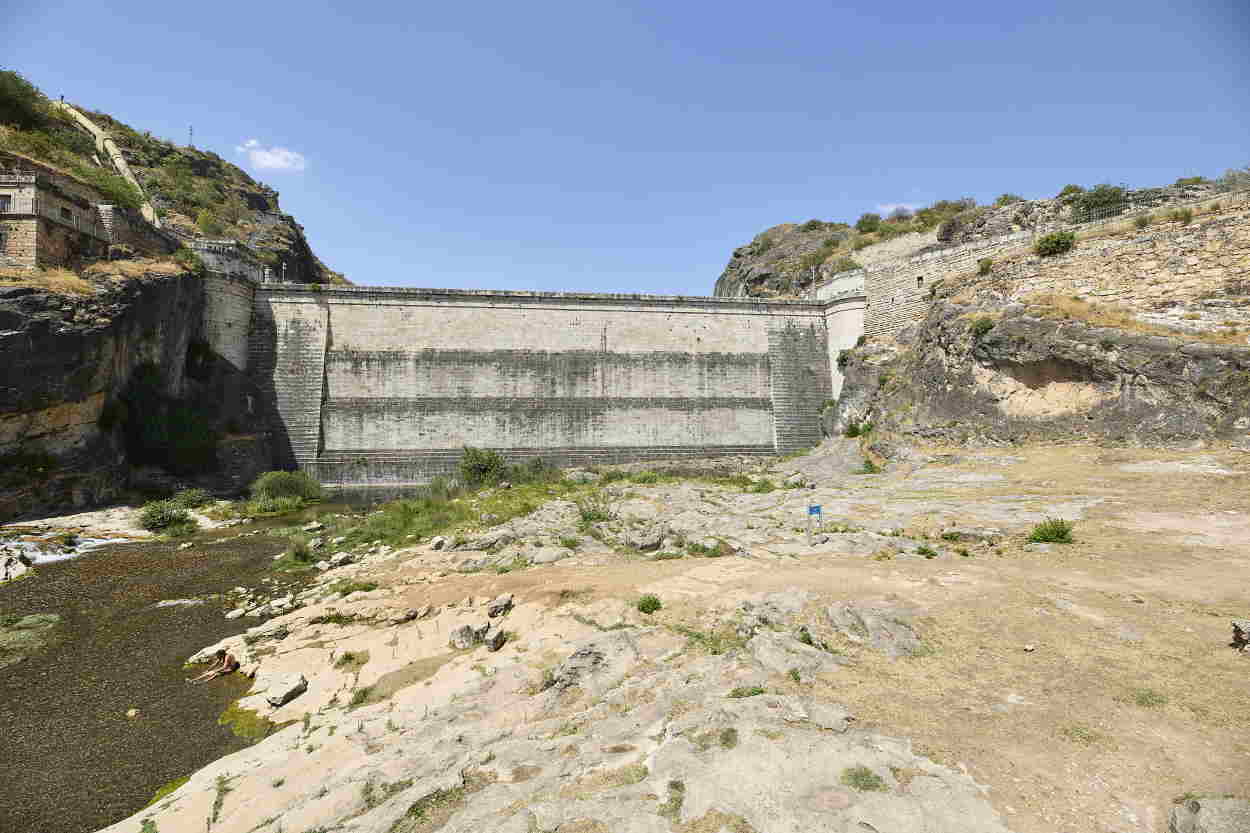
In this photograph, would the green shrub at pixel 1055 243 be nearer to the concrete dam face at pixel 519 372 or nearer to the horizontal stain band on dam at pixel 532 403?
the concrete dam face at pixel 519 372

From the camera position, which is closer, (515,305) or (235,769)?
(235,769)

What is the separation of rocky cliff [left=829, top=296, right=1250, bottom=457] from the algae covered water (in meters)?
26.9

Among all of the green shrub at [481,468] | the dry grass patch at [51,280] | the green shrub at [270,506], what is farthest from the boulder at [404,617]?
the dry grass patch at [51,280]

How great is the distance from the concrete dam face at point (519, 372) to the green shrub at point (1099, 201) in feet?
43.8

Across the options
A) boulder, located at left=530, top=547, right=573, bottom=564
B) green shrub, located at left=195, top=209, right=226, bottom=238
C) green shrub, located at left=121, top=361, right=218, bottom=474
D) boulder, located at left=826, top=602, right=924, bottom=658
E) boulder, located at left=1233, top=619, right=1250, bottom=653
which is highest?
green shrub, located at left=195, top=209, right=226, bottom=238

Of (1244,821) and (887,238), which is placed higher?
(887,238)

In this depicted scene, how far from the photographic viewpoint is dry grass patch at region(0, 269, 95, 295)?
22311 millimetres

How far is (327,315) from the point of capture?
33531mm

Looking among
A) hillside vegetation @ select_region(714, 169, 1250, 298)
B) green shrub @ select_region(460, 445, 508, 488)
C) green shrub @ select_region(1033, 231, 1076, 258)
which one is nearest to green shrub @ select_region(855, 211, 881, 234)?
hillside vegetation @ select_region(714, 169, 1250, 298)

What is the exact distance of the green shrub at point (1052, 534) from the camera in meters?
12.5

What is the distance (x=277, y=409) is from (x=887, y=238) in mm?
46466

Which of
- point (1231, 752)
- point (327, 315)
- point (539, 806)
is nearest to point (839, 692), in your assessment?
point (1231, 752)

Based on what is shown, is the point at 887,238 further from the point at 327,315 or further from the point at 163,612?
the point at 163,612

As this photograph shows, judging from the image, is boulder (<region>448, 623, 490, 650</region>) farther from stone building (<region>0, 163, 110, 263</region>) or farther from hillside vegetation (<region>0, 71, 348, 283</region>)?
hillside vegetation (<region>0, 71, 348, 283</region>)
